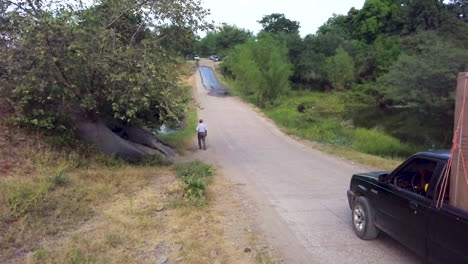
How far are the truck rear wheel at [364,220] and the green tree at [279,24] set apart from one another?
3670 inches

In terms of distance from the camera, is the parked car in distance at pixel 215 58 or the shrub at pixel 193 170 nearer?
the shrub at pixel 193 170

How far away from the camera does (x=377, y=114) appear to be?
44375mm

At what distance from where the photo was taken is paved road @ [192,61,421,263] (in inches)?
254

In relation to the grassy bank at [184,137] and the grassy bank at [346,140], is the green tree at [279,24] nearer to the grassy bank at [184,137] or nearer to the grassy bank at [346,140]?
the grassy bank at [346,140]

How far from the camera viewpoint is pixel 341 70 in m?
56.9

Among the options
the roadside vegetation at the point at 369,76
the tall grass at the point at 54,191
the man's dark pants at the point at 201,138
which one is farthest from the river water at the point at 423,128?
the tall grass at the point at 54,191

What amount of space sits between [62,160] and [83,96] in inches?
84.3

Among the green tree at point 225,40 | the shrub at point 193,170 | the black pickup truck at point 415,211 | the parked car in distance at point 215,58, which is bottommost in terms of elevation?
the shrub at point 193,170

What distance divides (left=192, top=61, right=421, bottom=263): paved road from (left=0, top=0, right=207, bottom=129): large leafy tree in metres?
3.75

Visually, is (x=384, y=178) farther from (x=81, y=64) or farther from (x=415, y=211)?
(x=81, y=64)

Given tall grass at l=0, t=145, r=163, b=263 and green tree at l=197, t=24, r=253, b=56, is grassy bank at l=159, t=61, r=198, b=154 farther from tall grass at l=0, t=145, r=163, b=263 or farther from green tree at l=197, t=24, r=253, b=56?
green tree at l=197, t=24, r=253, b=56

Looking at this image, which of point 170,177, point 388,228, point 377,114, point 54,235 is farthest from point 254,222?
point 377,114

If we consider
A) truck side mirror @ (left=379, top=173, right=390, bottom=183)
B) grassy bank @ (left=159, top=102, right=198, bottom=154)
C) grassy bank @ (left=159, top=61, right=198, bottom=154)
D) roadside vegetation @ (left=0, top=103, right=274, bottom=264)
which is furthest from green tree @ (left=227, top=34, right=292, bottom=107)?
truck side mirror @ (left=379, top=173, right=390, bottom=183)

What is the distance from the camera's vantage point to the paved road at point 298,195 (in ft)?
21.2
